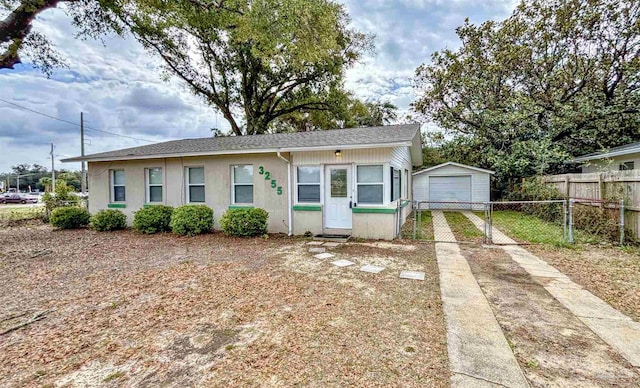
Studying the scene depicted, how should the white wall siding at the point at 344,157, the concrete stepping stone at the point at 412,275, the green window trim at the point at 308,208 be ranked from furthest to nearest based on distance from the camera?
the green window trim at the point at 308,208, the white wall siding at the point at 344,157, the concrete stepping stone at the point at 412,275

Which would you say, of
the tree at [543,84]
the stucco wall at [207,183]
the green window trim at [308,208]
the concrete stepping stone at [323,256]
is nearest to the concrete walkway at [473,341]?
the concrete stepping stone at [323,256]

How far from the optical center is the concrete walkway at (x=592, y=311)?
275 cm

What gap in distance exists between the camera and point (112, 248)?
24.1 feet

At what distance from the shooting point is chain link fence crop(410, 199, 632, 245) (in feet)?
22.9

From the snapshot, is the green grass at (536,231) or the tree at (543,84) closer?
the green grass at (536,231)

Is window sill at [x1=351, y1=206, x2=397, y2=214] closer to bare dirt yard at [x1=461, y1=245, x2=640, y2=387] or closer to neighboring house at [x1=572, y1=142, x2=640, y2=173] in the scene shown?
bare dirt yard at [x1=461, y1=245, x2=640, y2=387]

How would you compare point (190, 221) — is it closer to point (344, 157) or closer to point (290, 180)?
point (290, 180)

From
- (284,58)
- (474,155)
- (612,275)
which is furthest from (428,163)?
(612,275)

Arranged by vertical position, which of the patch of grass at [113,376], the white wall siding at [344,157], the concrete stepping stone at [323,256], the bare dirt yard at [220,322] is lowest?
the patch of grass at [113,376]

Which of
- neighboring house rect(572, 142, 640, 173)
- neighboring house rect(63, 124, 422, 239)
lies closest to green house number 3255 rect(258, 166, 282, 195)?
neighboring house rect(63, 124, 422, 239)

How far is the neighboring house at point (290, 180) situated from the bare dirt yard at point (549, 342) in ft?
12.8

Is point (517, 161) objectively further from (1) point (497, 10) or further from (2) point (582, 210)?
(1) point (497, 10)

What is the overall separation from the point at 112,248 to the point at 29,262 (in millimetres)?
1516

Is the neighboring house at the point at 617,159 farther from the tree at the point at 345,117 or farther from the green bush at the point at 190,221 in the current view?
the green bush at the point at 190,221
